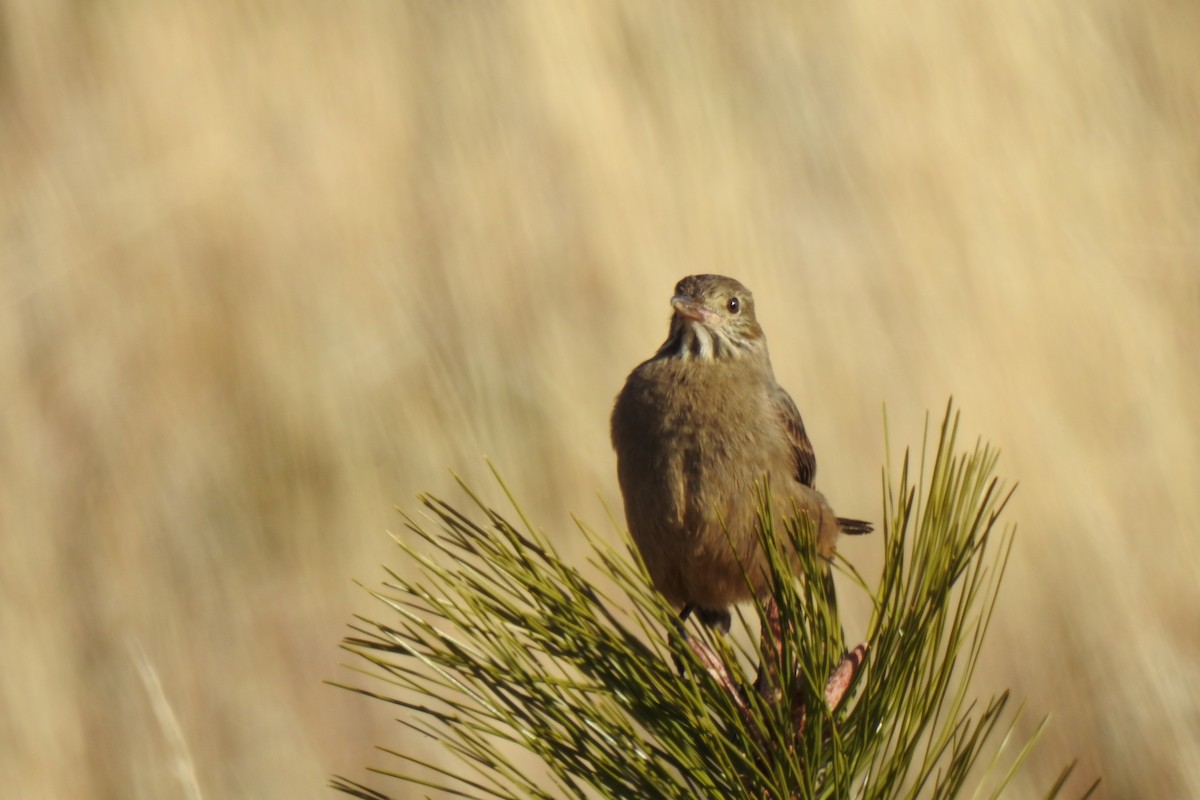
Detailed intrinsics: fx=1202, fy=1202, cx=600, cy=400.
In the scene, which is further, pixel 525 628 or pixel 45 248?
pixel 45 248

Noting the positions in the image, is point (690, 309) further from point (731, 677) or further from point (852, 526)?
point (731, 677)

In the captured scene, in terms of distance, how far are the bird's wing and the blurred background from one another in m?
1.61

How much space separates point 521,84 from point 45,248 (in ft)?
6.49

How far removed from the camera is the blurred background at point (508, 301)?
4.50 metres

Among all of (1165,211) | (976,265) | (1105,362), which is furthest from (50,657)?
(1165,211)

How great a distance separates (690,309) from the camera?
2811 mm

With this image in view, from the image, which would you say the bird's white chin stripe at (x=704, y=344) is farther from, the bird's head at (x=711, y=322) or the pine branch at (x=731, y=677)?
the pine branch at (x=731, y=677)

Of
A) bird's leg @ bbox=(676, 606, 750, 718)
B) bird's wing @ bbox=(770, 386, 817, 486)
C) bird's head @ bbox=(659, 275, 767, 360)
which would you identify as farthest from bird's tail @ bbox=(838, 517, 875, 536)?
bird's leg @ bbox=(676, 606, 750, 718)

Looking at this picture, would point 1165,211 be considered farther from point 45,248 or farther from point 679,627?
point 45,248

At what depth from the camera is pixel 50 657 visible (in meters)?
4.35

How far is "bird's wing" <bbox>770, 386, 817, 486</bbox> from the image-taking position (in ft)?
9.41

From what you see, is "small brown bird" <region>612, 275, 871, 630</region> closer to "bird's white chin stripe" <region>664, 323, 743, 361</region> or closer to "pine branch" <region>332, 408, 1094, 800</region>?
"bird's white chin stripe" <region>664, 323, 743, 361</region>

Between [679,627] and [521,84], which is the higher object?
[521,84]

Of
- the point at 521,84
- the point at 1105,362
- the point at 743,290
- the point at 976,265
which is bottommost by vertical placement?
the point at 743,290
